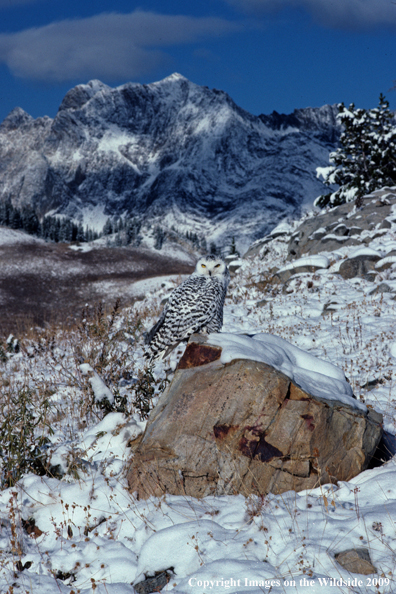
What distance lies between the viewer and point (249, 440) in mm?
3877

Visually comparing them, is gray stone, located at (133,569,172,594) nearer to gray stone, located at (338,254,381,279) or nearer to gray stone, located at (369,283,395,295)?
gray stone, located at (369,283,395,295)

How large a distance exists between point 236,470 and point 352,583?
1336mm

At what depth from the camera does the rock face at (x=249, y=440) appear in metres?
3.81

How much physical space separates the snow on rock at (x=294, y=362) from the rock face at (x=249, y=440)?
12 centimetres

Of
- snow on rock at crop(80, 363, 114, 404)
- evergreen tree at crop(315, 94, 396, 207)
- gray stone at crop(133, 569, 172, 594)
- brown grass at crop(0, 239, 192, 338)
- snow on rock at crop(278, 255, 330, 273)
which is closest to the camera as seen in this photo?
gray stone at crop(133, 569, 172, 594)

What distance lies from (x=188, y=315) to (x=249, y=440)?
2.55m

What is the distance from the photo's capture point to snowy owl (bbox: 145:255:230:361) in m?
6.07

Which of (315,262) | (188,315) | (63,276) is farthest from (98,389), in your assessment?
(63,276)

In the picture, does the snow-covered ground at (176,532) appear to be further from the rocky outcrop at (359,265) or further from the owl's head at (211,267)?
the rocky outcrop at (359,265)

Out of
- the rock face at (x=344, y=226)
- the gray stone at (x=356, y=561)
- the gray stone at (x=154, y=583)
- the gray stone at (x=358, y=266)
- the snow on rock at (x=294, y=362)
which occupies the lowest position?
the gray stone at (x=154, y=583)

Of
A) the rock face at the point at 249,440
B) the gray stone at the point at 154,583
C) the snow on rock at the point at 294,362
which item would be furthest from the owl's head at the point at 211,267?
the gray stone at the point at 154,583

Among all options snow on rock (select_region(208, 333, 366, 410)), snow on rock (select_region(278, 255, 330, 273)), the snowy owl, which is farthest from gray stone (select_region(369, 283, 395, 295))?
snow on rock (select_region(208, 333, 366, 410))

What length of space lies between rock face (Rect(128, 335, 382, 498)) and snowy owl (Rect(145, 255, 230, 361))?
1.92 m

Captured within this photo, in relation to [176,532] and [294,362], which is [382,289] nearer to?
[294,362]
